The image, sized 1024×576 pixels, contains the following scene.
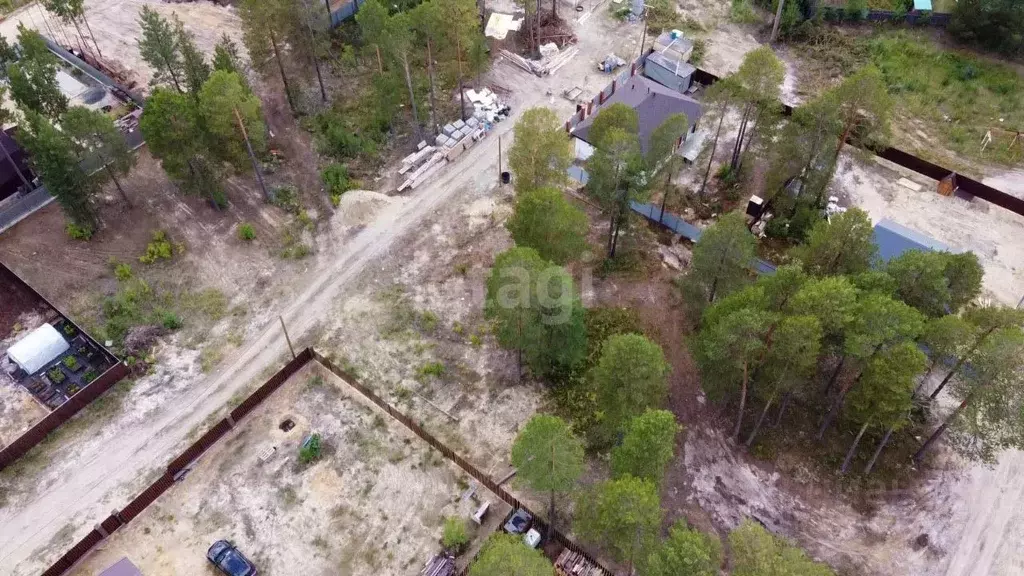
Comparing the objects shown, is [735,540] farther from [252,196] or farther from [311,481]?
[252,196]

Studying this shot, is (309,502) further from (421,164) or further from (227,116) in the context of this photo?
(421,164)

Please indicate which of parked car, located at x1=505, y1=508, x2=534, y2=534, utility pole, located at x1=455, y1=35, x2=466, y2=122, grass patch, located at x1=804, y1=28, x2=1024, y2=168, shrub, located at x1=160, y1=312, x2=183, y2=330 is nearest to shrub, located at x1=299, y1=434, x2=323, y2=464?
parked car, located at x1=505, y1=508, x2=534, y2=534

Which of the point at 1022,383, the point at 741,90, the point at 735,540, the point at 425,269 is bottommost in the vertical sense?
the point at 425,269

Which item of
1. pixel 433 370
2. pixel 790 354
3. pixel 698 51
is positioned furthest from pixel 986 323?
pixel 698 51

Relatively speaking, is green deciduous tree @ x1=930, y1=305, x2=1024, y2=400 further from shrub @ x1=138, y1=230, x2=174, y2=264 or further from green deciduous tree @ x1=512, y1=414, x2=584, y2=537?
shrub @ x1=138, y1=230, x2=174, y2=264

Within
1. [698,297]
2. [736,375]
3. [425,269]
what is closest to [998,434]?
[736,375]

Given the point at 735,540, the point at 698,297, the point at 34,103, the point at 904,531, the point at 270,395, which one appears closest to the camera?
the point at 735,540
